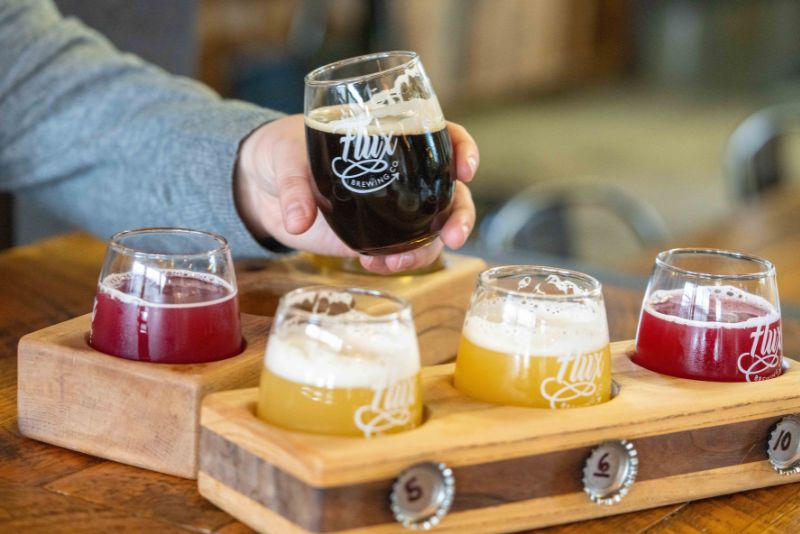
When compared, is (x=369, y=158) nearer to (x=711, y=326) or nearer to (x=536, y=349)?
(x=536, y=349)

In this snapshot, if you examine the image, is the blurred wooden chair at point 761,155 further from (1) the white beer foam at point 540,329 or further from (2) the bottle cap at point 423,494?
(2) the bottle cap at point 423,494

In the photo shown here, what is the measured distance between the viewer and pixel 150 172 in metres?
1.56

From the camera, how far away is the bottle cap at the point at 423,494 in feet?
2.77

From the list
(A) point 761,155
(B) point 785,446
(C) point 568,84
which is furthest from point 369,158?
(C) point 568,84

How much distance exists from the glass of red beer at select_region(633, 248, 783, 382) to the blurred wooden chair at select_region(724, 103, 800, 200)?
2.34 m

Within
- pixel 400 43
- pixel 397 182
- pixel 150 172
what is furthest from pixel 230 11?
pixel 397 182

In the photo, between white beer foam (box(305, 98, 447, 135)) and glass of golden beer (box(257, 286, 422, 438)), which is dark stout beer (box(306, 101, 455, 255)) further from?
glass of golden beer (box(257, 286, 422, 438))

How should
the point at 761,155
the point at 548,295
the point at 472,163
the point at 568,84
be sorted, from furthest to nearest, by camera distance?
the point at 568,84 < the point at 761,155 < the point at 472,163 < the point at 548,295

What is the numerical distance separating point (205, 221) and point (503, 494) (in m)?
0.73

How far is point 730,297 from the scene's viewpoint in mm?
1068

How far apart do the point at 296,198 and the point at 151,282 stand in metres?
0.23

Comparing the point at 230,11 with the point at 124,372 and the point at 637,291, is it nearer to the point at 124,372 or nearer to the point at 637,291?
the point at 637,291

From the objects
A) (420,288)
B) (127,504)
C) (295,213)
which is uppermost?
(295,213)

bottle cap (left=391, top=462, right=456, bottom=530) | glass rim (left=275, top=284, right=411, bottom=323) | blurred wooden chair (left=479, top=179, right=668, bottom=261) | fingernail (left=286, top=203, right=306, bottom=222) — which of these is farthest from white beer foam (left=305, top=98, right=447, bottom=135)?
blurred wooden chair (left=479, top=179, right=668, bottom=261)
